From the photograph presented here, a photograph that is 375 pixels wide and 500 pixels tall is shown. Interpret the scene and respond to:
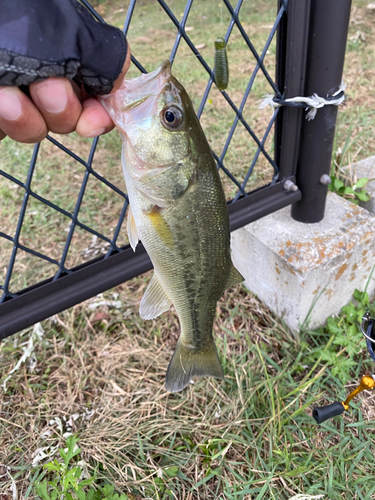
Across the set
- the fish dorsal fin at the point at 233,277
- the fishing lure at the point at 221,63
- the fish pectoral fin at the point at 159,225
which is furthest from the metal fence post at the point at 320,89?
the fish pectoral fin at the point at 159,225

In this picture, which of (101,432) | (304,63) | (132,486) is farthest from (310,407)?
(304,63)

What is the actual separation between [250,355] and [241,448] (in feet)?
1.73

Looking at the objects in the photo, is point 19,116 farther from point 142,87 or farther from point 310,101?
point 310,101

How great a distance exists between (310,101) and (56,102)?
1.34 metres

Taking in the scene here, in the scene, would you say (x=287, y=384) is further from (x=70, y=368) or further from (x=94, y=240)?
(x=94, y=240)

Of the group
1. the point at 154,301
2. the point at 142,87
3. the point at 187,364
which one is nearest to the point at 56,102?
the point at 142,87

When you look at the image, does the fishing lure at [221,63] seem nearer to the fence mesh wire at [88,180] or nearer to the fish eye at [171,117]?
the fence mesh wire at [88,180]

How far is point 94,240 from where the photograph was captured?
2.96 metres

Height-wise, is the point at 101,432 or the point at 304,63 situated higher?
the point at 304,63

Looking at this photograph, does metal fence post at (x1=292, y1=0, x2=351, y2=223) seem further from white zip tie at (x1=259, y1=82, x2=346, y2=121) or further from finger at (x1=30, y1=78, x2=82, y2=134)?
finger at (x1=30, y1=78, x2=82, y2=134)

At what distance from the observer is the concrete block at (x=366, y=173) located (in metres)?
2.57

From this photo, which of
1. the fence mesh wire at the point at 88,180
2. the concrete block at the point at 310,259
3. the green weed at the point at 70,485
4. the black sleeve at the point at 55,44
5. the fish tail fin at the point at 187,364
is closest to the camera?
the black sleeve at the point at 55,44

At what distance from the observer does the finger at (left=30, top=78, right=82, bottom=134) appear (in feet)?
2.76

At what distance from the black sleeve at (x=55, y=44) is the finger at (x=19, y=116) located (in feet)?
0.09
